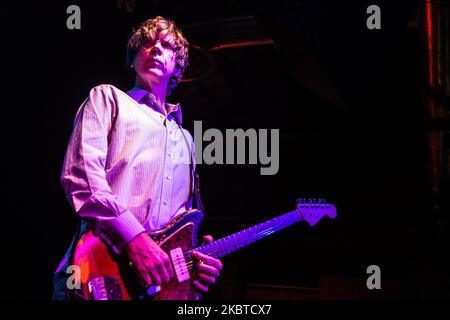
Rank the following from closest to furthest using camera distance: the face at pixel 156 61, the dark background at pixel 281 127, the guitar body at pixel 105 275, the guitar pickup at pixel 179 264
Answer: the guitar body at pixel 105 275, the guitar pickup at pixel 179 264, the face at pixel 156 61, the dark background at pixel 281 127

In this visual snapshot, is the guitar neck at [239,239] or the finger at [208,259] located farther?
the guitar neck at [239,239]

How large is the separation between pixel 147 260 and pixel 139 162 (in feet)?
1.80

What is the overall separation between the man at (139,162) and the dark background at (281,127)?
2.76ft

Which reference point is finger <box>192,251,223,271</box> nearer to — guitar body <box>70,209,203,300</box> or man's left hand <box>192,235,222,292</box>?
man's left hand <box>192,235,222,292</box>

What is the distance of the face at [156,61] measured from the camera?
2.33 metres

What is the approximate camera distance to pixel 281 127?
18.3 ft

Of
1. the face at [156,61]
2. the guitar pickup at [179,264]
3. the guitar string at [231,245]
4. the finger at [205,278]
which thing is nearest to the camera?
the guitar pickup at [179,264]

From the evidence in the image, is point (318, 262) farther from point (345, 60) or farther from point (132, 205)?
point (132, 205)

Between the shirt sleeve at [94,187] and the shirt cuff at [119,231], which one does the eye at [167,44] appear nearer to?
the shirt sleeve at [94,187]

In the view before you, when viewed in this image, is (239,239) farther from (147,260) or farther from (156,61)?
(156,61)

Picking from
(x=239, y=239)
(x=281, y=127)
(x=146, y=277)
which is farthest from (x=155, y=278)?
(x=281, y=127)

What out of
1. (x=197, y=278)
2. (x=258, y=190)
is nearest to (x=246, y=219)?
(x=258, y=190)

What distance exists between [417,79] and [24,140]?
162 inches

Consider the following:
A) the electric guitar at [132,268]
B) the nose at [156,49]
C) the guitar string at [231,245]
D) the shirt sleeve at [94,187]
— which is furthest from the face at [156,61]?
the guitar string at [231,245]
